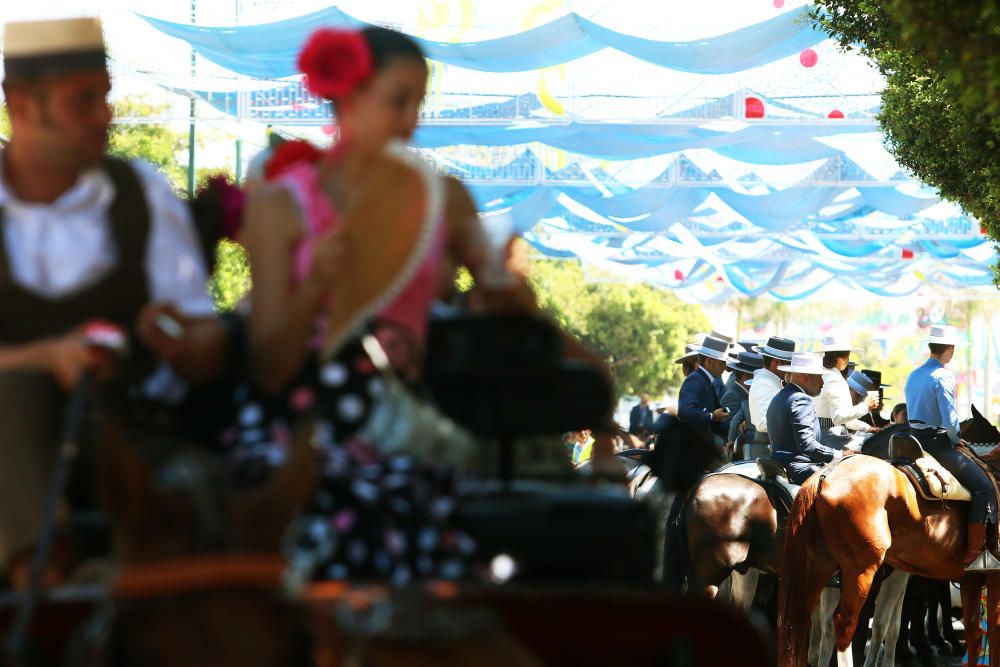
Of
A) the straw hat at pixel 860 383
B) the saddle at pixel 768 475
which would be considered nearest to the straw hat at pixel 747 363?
the straw hat at pixel 860 383

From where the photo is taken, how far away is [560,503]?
345 cm

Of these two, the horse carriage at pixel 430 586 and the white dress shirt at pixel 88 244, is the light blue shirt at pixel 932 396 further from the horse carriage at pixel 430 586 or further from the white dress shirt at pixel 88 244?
the white dress shirt at pixel 88 244

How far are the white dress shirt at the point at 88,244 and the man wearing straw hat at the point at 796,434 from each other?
35.5 ft

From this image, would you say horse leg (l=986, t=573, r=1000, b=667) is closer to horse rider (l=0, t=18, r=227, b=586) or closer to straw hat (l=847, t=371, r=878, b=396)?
straw hat (l=847, t=371, r=878, b=396)

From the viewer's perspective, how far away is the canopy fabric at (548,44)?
15.0 m

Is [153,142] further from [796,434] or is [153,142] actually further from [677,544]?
[677,544]

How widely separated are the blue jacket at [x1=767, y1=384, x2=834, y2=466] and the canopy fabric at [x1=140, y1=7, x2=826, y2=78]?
10.0 ft

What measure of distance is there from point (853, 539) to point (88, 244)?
1026 cm

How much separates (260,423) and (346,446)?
200 mm

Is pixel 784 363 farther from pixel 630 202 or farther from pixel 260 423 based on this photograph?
pixel 260 423

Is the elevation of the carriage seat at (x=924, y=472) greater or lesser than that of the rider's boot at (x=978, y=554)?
greater

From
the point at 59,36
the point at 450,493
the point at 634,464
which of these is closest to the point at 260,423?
the point at 450,493

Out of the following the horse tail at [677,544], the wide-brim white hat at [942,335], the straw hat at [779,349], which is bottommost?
the horse tail at [677,544]

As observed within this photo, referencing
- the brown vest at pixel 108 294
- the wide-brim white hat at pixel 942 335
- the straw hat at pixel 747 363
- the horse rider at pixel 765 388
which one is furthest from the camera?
the straw hat at pixel 747 363
